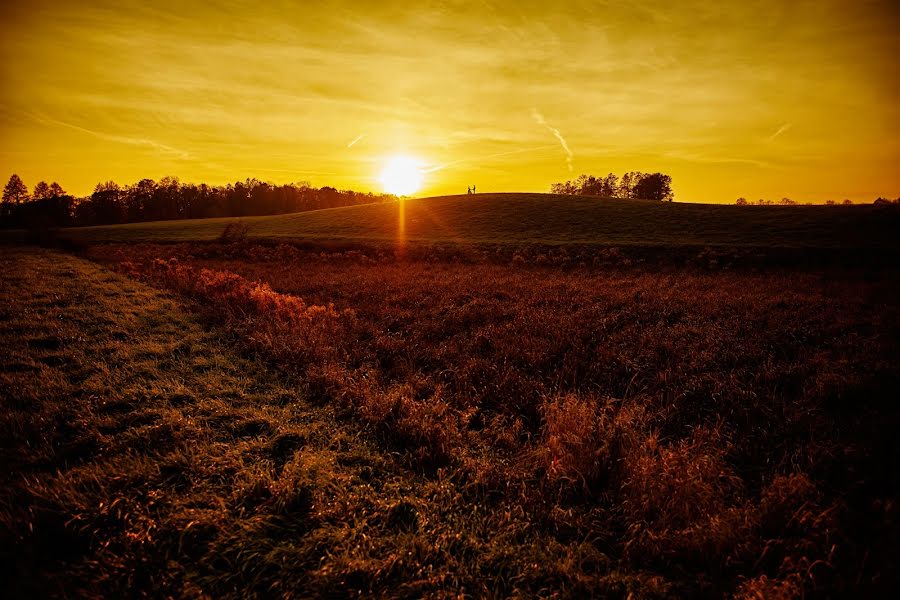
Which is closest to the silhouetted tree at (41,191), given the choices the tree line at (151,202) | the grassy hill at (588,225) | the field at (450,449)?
the tree line at (151,202)

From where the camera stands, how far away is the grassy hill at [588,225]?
3484 cm

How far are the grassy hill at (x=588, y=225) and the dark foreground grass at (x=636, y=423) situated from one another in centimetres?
2527

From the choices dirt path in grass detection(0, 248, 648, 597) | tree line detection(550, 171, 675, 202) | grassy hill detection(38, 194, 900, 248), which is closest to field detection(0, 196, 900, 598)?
dirt path in grass detection(0, 248, 648, 597)

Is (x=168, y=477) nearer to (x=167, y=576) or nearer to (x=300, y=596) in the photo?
(x=167, y=576)

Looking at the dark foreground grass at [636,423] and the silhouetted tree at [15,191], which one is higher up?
the silhouetted tree at [15,191]

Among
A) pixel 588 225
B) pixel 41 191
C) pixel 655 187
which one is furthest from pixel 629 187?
pixel 41 191

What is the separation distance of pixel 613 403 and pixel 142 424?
7.79 metres

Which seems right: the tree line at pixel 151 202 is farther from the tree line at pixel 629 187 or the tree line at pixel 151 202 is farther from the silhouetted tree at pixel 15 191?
the tree line at pixel 629 187

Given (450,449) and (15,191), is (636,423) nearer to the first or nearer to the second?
(450,449)

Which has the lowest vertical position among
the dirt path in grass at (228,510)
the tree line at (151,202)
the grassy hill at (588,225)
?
the dirt path in grass at (228,510)

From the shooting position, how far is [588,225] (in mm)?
44438

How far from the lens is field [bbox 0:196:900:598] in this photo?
3.56 m

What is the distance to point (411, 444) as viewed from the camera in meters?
5.63

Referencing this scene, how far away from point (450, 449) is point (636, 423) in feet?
10.1
